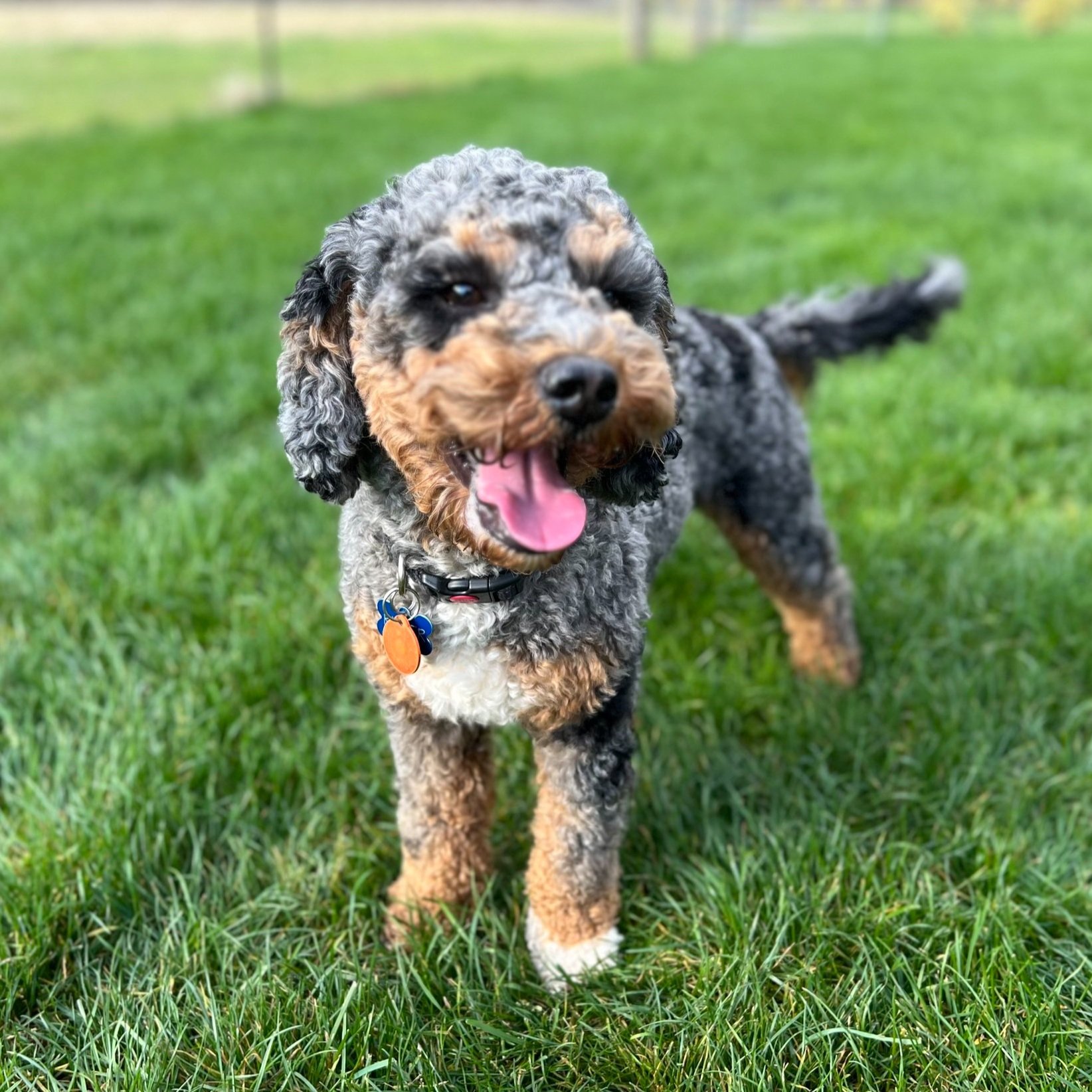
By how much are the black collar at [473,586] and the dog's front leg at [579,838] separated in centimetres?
40

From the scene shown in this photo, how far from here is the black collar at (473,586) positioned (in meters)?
2.30

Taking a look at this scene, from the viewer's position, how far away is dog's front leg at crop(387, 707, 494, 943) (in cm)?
270

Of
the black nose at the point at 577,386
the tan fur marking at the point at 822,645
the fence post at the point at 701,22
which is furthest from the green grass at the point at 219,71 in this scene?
the black nose at the point at 577,386

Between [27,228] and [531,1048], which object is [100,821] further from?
[27,228]

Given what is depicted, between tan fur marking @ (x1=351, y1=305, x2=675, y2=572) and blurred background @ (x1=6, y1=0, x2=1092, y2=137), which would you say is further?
blurred background @ (x1=6, y1=0, x2=1092, y2=137)

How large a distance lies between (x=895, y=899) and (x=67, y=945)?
218cm

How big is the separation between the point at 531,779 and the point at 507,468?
5.06ft

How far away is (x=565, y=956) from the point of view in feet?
8.61

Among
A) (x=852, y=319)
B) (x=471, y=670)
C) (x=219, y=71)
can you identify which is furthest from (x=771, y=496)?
(x=219, y=71)

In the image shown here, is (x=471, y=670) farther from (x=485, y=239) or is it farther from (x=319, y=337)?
(x=485, y=239)

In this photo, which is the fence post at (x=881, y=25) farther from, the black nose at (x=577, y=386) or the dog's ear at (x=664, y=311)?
the black nose at (x=577, y=386)

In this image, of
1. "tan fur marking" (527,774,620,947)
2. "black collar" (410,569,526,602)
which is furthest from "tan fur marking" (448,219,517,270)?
"tan fur marking" (527,774,620,947)

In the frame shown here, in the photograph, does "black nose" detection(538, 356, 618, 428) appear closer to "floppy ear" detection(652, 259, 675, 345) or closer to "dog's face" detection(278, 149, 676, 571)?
"dog's face" detection(278, 149, 676, 571)

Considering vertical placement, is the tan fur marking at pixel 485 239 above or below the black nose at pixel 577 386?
above
